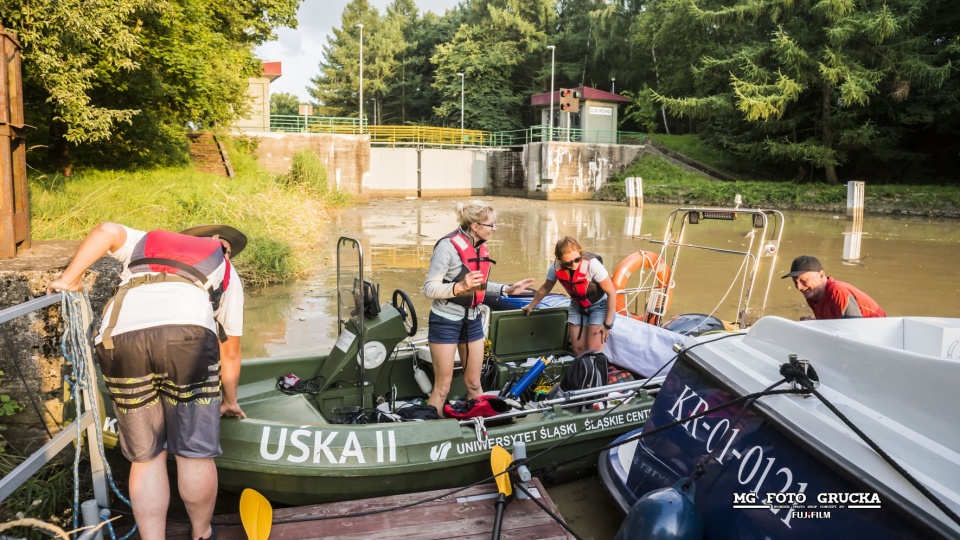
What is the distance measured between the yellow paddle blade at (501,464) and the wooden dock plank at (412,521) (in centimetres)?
11

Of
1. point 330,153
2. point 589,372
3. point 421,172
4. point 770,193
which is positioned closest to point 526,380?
point 589,372

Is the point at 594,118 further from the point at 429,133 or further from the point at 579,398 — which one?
the point at 579,398

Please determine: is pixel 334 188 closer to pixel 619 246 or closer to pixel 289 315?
pixel 619 246

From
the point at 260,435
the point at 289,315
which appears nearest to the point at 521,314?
the point at 260,435

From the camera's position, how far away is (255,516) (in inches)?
119

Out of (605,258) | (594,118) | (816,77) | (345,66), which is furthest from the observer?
(345,66)

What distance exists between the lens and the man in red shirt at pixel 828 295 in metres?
4.84

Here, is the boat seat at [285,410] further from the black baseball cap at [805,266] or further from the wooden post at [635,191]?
the wooden post at [635,191]

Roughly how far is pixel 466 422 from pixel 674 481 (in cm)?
130

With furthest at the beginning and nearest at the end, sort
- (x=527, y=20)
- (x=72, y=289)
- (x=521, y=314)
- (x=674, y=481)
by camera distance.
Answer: (x=527, y=20) < (x=521, y=314) < (x=674, y=481) < (x=72, y=289)

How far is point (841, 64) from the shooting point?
26578 mm

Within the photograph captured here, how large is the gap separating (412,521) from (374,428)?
57 cm

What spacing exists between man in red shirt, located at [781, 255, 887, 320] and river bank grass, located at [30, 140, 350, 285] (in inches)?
287

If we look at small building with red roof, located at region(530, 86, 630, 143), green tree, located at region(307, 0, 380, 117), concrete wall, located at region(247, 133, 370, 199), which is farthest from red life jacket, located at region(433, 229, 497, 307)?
green tree, located at region(307, 0, 380, 117)
